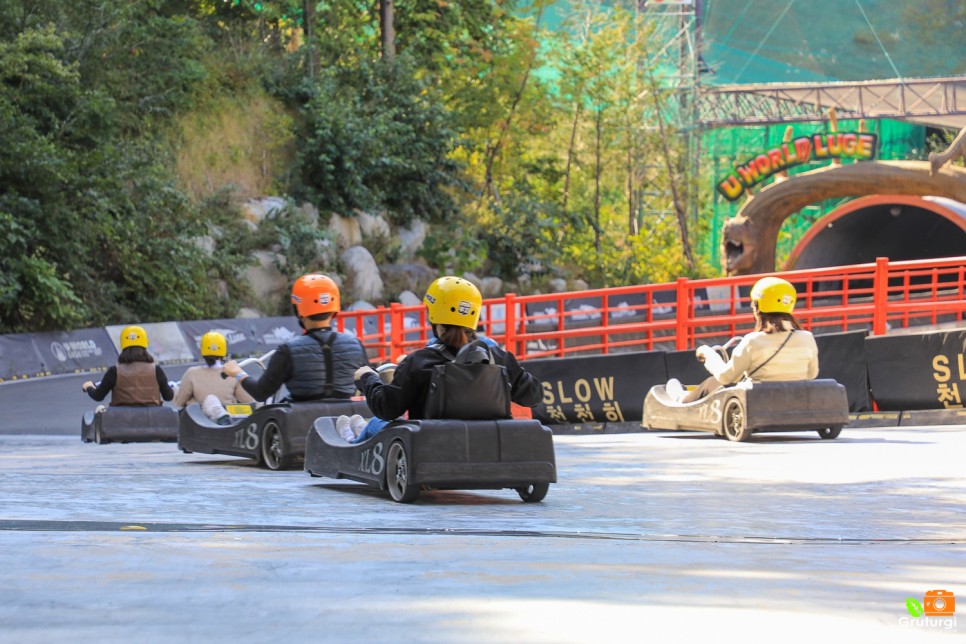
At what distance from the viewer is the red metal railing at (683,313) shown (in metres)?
18.4

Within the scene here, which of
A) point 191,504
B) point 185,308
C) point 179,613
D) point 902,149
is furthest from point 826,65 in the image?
point 179,613

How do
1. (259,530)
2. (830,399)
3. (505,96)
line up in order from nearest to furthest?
(259,530)
(830,399)
(505,96)

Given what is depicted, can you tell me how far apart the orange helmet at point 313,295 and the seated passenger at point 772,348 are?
447cm

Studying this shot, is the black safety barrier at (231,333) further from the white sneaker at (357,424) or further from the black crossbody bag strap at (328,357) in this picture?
the white sneaker at (357,424)

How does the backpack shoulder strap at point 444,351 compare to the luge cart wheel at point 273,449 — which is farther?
the luge cart wheel at point 273,449

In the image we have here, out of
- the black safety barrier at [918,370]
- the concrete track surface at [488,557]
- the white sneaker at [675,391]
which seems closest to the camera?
the concrete track surface at [488,557]

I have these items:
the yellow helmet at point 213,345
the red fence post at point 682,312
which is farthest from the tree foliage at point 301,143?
the yellow helmet at point 213,345

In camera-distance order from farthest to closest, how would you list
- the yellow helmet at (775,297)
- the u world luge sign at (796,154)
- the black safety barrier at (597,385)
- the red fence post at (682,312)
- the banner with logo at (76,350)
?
1. the u world luge sign at (796,154)
2. the banner with logo at (76,350)
3. the black safety barrier at (597,385)
4. the red fence post at (682,312)
5. the yellow helmet at (775,297)

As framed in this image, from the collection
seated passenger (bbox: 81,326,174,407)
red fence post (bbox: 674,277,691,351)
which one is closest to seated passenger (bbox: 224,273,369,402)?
seated passenger (bbox: 81,326,174,407)

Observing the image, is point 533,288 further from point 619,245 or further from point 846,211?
point 846,211

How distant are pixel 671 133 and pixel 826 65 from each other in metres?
5.81

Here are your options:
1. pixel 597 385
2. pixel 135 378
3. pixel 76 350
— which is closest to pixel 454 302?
pixel 135 378

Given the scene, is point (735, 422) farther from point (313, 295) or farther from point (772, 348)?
point (313, 295)

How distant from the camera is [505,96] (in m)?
48.7
